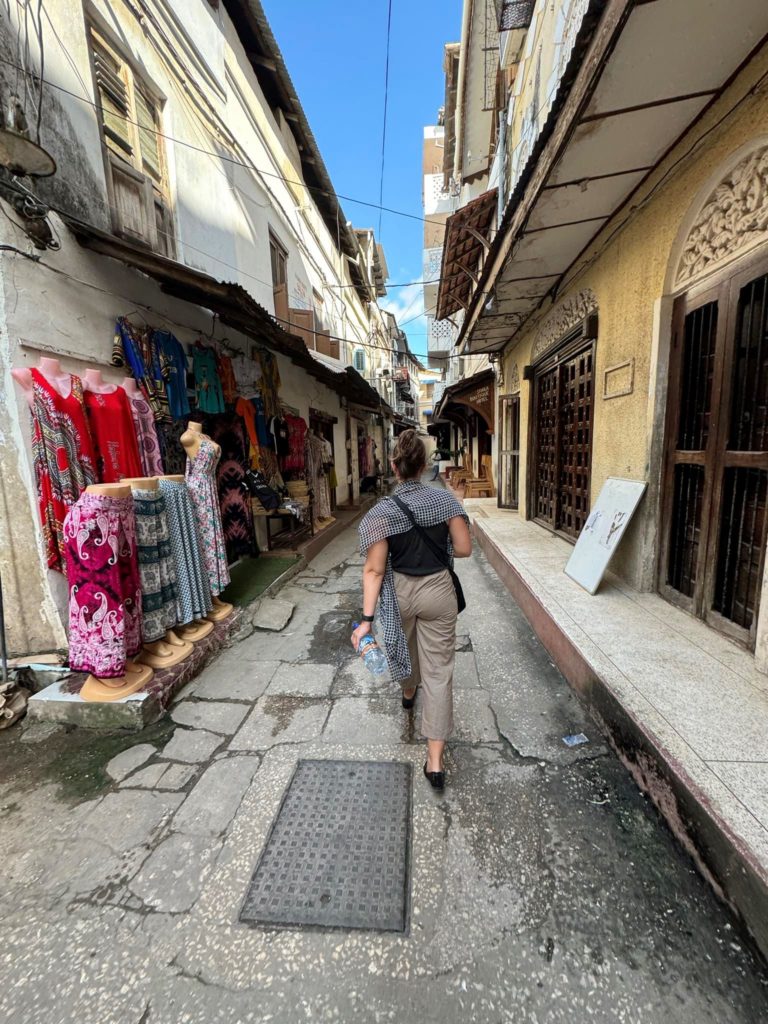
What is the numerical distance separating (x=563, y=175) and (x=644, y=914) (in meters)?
4.36

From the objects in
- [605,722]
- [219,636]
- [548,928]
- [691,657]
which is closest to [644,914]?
[548,928]

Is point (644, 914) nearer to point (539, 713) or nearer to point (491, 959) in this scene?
point (491, 959)

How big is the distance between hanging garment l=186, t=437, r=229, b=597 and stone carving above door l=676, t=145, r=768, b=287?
4.07 metres

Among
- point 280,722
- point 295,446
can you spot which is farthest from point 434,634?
point 295,446

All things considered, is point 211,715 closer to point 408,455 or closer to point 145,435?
point 408,455

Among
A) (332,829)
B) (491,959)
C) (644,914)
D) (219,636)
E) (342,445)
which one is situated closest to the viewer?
(491,959)

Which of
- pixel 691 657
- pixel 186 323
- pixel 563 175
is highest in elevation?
pixel 563 175

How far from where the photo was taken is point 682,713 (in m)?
2.14

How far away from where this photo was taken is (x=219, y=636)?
3699 mm

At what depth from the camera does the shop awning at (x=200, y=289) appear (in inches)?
123

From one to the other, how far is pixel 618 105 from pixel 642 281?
144 centimetres

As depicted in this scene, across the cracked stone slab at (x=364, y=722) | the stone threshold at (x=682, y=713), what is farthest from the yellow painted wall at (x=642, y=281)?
Result: the cracked stone slab at (x=364, y=722)

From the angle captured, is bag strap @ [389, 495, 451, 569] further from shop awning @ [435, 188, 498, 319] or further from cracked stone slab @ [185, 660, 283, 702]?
shop awning @ [435, 188, 498, 319]

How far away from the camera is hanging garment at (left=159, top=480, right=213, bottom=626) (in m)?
3.25
